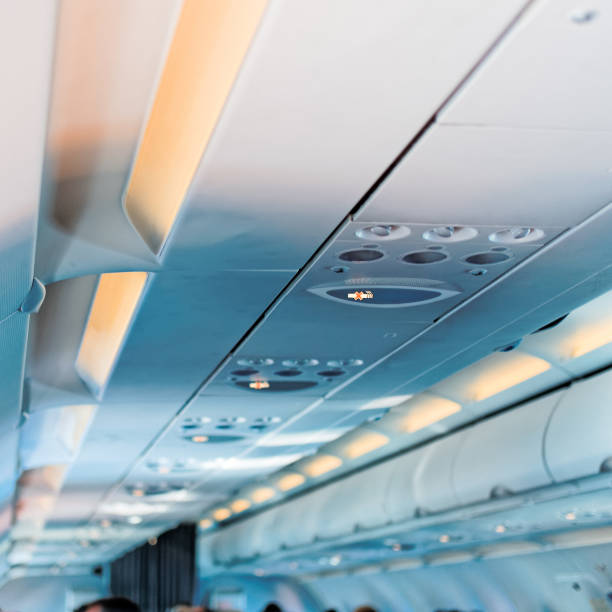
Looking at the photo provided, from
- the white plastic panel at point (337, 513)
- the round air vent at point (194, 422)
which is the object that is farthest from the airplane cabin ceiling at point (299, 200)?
the white plastic panel at point (337, 513)

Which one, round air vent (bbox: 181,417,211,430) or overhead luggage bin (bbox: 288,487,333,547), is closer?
round air vent (bbox: 181,417,211,430)

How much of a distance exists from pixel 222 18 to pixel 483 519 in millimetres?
9948

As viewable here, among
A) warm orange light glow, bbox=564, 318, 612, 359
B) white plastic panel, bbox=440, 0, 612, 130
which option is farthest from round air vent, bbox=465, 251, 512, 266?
warm orange light glow, bbox=564, 318, 612, 359

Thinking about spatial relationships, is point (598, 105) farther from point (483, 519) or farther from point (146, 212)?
point (483, 519)

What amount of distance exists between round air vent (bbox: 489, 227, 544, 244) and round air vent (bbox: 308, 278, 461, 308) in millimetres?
779

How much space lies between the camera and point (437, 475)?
12.2m

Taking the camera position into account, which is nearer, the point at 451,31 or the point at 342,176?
the point at 451,31

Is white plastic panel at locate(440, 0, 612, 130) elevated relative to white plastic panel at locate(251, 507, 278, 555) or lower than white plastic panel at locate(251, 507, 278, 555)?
elevated

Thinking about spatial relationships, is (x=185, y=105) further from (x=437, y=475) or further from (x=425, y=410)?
(x=425, y=410)

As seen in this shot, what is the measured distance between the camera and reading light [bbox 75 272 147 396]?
21.3ft

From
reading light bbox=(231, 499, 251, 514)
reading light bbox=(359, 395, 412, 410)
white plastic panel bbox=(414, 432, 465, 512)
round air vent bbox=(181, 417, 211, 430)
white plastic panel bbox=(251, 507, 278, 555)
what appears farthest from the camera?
reading light bbox=(231, 499, 251, 514)

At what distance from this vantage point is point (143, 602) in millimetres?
33375

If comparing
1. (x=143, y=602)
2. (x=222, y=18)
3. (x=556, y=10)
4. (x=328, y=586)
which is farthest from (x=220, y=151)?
(x=143, y=602)

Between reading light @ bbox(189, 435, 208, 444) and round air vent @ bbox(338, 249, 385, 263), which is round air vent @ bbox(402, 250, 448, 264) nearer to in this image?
round air vent @ bbox(338, 249, 385, 263)
